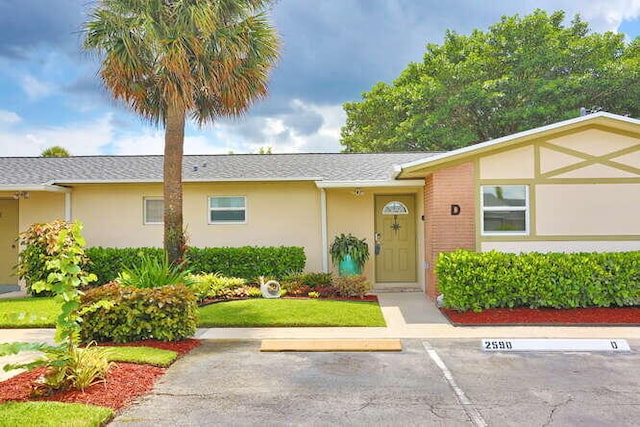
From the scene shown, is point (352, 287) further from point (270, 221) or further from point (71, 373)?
point (71, 373)

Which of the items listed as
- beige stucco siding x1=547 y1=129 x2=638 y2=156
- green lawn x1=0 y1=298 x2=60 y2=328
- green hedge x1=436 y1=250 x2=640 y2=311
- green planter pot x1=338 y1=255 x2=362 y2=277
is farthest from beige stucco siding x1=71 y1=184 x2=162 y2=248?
beige stucco siding x1=547 y1=129 x2=638 y2=156

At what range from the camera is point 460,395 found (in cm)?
464

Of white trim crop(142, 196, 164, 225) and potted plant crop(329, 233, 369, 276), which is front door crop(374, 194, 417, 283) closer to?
potted plant crop(329, 233, 369, 276)

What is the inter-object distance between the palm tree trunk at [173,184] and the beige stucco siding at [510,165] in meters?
6.58

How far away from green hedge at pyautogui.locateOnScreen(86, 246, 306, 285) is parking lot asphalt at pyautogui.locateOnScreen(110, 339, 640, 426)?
4.99 m

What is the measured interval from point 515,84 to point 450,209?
16746 mm

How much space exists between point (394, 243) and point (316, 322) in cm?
495

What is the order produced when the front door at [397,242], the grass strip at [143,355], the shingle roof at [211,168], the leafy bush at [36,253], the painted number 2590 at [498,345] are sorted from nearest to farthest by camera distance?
the grass strip at [143,355]
the painted number 2590 at [498,345]
the leafy bush at [36,253]
the shingle roof at [211,168]
the front door at [397,242]

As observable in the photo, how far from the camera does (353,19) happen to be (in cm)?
1435

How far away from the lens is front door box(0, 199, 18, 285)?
41.2ft

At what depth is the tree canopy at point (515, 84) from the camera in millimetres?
22141

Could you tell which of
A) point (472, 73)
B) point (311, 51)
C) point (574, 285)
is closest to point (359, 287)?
point (574, 285)

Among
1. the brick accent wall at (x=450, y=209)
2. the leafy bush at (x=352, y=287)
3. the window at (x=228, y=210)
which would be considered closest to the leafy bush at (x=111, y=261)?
the window at (x=228, y=210)

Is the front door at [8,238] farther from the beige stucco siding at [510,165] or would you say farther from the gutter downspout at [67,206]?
the beige stucco siding at [510,165]
